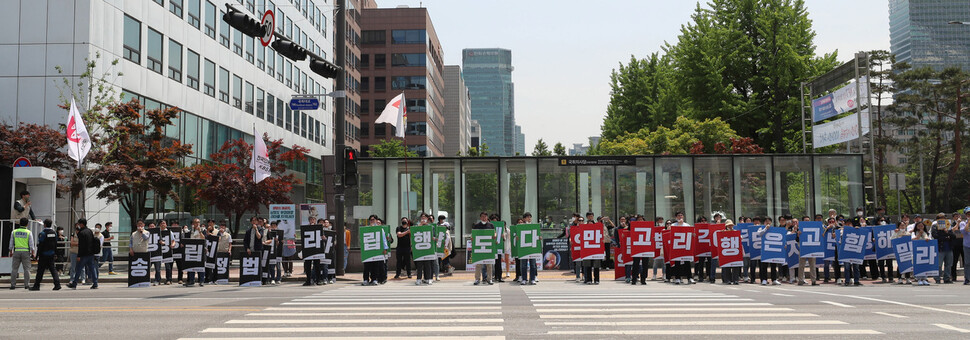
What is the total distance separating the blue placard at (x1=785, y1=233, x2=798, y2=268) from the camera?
2097cm

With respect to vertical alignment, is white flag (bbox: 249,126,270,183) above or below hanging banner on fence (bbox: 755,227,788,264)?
above

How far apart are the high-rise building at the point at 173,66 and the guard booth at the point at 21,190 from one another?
6171 millimetres

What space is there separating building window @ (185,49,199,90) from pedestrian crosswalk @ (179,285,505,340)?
26.9 metres

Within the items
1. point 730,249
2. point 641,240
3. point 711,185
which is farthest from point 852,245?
point 711,185

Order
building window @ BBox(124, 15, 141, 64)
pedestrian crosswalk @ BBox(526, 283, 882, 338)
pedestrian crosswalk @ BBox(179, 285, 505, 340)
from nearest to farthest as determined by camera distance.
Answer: pedestrian crosswalk @ BBox(179, 285, 505, 340)
pedestrian crosswalk @ BBox(526, 283, 882, 338)
building window @ BBox(124, 15, 141, 64)

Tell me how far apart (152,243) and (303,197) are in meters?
37.5

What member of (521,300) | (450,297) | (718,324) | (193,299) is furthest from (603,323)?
(193,299)

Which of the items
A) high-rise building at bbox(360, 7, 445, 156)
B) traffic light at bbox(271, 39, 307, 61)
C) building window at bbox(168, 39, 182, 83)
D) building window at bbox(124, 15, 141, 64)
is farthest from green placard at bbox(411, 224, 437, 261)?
high-rise building at bbox(360, 7, 445, 156)

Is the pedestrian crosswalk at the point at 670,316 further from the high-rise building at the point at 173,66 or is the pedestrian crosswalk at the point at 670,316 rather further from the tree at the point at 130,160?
the tree at the point at 130,160

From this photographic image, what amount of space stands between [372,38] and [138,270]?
79.9m

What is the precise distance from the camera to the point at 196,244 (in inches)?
846

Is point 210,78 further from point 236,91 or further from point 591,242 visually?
point 591,242

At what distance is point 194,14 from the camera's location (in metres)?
41.6

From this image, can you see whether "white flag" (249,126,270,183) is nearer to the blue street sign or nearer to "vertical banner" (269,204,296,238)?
"vertical banner" (269,204,296,238)
